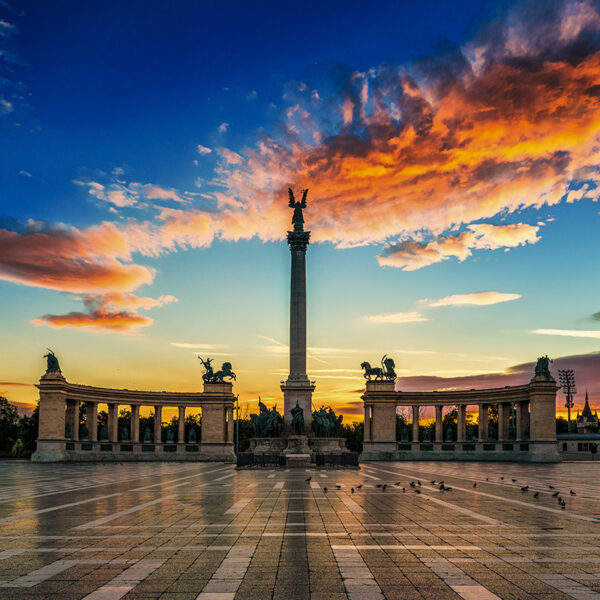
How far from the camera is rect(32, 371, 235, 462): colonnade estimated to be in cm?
7706

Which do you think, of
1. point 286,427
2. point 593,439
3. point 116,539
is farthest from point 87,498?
point 593,439

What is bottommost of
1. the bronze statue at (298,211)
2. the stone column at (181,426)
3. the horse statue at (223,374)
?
the stone column at (181,426)

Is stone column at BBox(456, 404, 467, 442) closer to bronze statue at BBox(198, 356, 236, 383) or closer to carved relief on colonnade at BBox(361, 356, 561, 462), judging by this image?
carved relief on colonnade at BBox(361, 356, 561, 462)

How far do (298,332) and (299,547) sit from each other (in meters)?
63.0

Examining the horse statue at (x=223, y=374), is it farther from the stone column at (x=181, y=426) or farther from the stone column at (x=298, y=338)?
the stone column at (x=298, y=338)

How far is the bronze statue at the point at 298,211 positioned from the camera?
8344cm

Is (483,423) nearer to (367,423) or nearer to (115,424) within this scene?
(367,423)

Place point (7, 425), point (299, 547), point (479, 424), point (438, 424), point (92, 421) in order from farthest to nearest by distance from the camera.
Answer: point (7, 425), point (438, 424), point (479, 424), point (92, 421), point (299, 547)

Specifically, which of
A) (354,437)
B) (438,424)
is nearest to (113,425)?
(438,424)

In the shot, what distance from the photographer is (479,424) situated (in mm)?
90625

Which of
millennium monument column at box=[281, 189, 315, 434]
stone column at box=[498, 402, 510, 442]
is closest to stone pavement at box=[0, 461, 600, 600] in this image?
millennium monument column at box=[281, 189, 315, 434]

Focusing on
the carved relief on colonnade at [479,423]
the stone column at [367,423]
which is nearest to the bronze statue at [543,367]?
the carved relief on colonnade at [479,423]

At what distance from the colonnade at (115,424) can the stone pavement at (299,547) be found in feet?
171

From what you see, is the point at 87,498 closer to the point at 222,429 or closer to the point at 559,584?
the point at 559,584
